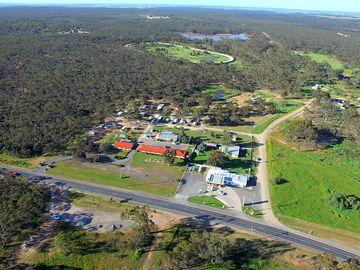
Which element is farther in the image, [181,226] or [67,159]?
[67,159]

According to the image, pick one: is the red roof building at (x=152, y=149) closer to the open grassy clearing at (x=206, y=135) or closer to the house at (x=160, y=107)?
the open grassy clearing at (x=206, y=135)

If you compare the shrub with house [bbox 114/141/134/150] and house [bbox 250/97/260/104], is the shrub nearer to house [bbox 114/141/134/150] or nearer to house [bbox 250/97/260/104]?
house [bbox 114/141/134/150]

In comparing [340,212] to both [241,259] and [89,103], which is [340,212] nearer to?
[241,259]

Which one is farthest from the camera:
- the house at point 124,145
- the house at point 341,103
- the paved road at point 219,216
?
the house at point 341,103

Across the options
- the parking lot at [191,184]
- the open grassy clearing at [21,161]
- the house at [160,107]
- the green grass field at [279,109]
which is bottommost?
the parking lot at [191,184]

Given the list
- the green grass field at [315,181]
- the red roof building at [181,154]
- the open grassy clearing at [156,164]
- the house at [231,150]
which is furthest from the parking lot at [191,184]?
the green grass field at [315,181]

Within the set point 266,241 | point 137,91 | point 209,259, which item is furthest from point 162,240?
point 137,91
